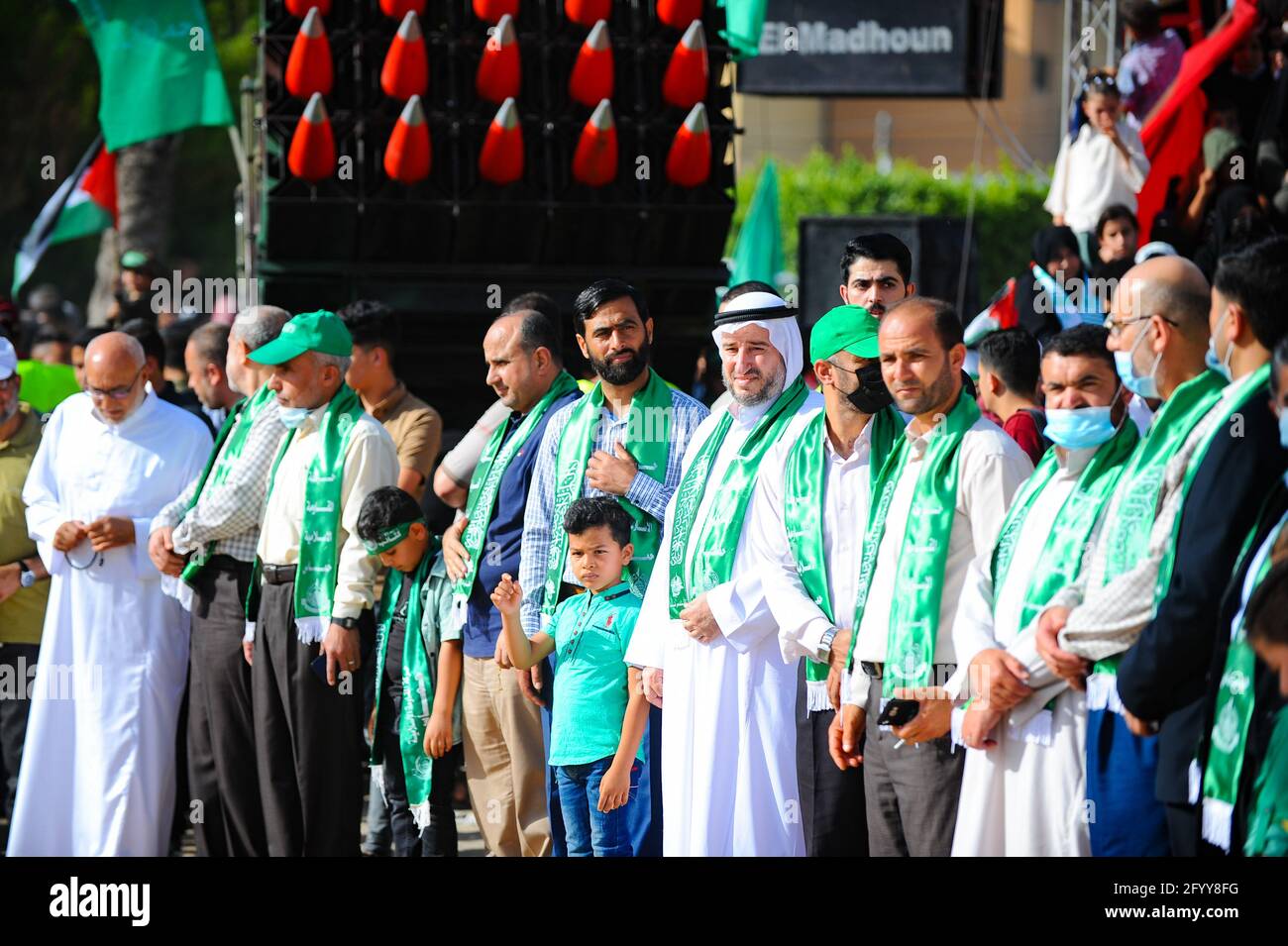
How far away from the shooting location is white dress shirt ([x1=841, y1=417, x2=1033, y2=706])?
15.6 ft

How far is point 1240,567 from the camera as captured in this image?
12.7 feet

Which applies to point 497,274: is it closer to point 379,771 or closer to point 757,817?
point 379,771

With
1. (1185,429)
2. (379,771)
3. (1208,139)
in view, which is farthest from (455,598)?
(1208,139)

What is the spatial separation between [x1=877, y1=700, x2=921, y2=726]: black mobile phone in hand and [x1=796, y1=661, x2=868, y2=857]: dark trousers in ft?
1.65

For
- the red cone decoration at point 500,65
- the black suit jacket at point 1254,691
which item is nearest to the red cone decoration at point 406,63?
the red cone decoration at point 500,65

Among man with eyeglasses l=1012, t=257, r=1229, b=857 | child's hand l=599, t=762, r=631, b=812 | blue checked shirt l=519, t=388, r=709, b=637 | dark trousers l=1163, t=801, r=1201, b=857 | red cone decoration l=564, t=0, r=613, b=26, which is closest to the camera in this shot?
dark trousers l=1163, t=801, r=1201, b=857

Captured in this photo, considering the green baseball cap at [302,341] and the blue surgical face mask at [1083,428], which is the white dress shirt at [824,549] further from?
the green baseball cap at [302,341]

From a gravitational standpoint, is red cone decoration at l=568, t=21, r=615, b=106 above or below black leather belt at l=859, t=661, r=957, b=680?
above

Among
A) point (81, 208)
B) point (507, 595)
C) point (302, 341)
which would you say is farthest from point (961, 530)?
point (81, 208)

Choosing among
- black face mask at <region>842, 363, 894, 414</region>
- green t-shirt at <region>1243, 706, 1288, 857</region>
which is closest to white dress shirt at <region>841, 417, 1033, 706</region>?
black face mask at <region>842, 363, 894, 414</region>

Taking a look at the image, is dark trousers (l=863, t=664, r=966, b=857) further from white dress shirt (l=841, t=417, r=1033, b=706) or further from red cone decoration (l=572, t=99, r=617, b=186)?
red cone decoration (l=572, t=99, r=617, b=186)

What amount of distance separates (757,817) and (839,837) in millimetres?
300

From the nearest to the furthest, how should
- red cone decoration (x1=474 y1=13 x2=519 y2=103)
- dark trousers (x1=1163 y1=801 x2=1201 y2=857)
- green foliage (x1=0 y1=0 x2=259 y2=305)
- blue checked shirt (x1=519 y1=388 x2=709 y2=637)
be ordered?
1. dark trousers (x1=1163 y1=801 x2=1201 y2=857)
2. blue checked shirt (x1=519 y1=388 x2=709 y2=637)
3. red cone decoration (x1=474 y1=13 x2=519 y2=103)
4. green foliage (x1=0 y1=0 x2=259 y2=305)
